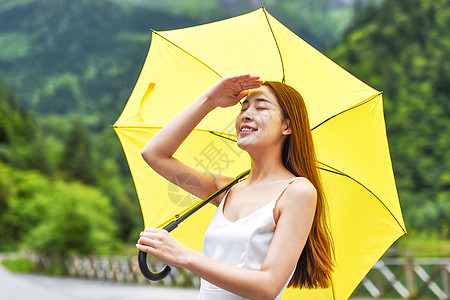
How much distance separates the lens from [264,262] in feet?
6.31

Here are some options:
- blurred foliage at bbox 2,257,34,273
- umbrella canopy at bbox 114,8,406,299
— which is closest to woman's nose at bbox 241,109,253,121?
umbrella canopy at bbox 114,8,406,299

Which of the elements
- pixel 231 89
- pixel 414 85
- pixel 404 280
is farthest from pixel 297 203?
pixel 414 85

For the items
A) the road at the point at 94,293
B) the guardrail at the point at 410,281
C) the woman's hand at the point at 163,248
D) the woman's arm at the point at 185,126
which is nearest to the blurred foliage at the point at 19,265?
the road at the point at 94,293

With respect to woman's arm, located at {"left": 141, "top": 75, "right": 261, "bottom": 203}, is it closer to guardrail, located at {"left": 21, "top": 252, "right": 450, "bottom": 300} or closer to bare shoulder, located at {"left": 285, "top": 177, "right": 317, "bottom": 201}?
bare shoulder, located at {"left": 285, "top": 177, "right": 317, "bottom": 201}

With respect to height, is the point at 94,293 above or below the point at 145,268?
below

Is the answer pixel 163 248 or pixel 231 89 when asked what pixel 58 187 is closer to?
pixel 231 89

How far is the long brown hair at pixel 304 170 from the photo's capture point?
2225mm

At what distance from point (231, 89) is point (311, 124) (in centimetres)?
47

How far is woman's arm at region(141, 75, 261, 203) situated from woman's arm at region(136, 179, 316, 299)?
0.50 m

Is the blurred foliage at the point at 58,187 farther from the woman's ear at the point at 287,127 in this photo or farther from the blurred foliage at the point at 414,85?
the woman's ear at the point at 287,127

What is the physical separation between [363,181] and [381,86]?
172 feet

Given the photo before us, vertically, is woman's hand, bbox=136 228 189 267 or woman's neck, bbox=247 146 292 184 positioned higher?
woman's neck, bbox=247 146 292 184

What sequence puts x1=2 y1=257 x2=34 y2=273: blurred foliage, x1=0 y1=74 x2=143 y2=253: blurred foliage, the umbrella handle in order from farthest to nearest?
1. x1=2 y1=257 x2=34 y2=273: blurred foliage
2. x1=0 y1=74 x2=143 y2=253: blurred foliage
3. the umbrella handle

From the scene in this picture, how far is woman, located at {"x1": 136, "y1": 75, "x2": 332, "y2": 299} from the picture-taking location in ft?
6.17
